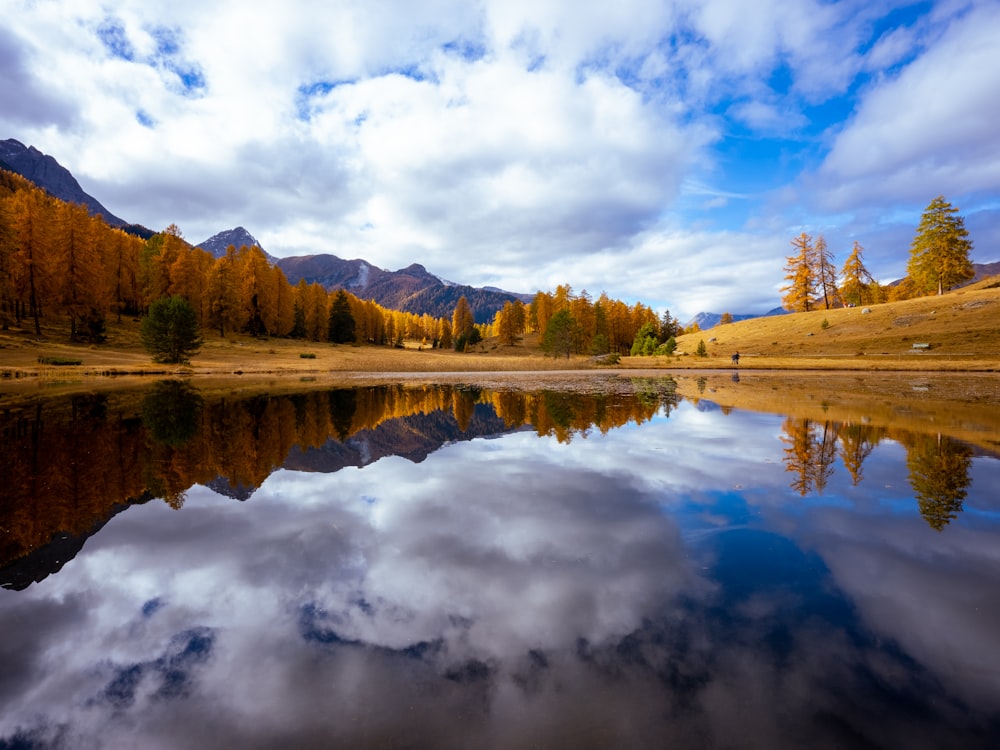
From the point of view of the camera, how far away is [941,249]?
64.6 metres

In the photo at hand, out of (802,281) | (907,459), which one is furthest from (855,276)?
(907,459)

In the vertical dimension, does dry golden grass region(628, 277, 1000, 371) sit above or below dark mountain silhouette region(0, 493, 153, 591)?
above

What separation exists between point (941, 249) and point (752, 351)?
28.3 meters

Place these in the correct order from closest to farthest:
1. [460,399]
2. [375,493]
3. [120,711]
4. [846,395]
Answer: [120,711] → [375,493] → [846,395] → [460,399]

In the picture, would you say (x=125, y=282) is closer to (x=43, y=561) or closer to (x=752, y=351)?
(x=43, y=561)

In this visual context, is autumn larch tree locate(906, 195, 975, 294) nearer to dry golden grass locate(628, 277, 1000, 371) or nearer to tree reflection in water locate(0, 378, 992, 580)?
dry golden grass locate(628, 277, 1000, 371)

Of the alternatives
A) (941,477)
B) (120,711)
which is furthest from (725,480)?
(120,711)

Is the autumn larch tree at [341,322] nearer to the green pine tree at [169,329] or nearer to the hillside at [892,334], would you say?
the green pine tree at [169,329]

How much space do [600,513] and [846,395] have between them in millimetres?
24563

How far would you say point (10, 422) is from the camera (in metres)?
15.9

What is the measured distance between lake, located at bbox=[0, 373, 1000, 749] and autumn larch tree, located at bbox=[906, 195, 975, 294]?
3002 inches

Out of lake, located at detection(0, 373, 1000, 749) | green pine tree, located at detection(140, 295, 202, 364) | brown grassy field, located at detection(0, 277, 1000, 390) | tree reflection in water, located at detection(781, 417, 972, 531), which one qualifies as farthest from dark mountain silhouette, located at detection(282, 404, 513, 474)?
green pine tree, located at detection(140, 295, 202, 364)

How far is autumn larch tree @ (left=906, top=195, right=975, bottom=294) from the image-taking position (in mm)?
63875

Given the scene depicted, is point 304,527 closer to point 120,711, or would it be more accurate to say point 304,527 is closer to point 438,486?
point 438,486
